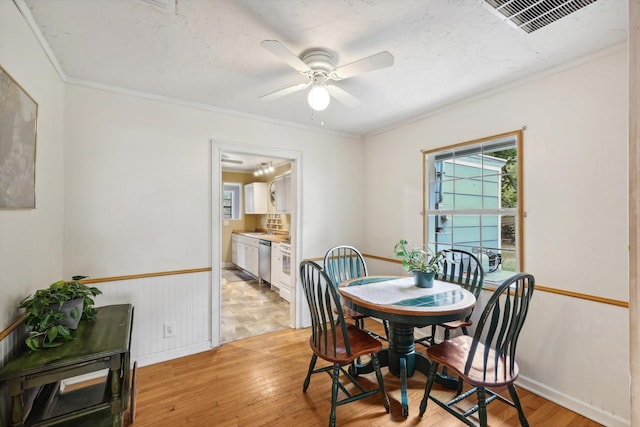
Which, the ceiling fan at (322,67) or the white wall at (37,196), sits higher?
the ceiling fan at (322,67)

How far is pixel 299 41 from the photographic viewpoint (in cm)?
183

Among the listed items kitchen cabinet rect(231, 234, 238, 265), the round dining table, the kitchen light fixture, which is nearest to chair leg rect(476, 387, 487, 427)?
the round dining table

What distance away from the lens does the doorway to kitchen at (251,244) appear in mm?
3016

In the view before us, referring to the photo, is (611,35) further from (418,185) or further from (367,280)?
(367,280)

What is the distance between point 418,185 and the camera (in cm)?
328

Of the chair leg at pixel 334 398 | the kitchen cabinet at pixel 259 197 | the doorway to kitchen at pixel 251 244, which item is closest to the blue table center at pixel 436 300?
the chair leg at pixel 334 398

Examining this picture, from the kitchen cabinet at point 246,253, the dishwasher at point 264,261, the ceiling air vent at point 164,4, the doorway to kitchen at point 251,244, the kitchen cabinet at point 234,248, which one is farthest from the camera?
the kitchen cabinet at point 234,248

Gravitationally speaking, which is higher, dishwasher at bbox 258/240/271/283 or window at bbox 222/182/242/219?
window at bbox 222/182/242/219

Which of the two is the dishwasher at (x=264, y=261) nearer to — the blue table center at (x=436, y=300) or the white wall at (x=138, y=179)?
the white wall at (x=138, y=179)

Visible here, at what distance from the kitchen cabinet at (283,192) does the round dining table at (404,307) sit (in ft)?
9.45

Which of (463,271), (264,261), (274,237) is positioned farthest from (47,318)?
(274,237)

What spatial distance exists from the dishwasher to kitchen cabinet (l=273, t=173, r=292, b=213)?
0.72 metres

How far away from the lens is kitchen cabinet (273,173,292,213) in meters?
5.23

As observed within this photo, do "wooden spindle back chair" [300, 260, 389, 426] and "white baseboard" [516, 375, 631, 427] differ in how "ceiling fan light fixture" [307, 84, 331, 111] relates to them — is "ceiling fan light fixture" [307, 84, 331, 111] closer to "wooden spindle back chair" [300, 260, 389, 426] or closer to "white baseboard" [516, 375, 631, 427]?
"wooden spindle back chair" [300, 260, 389, 426]
